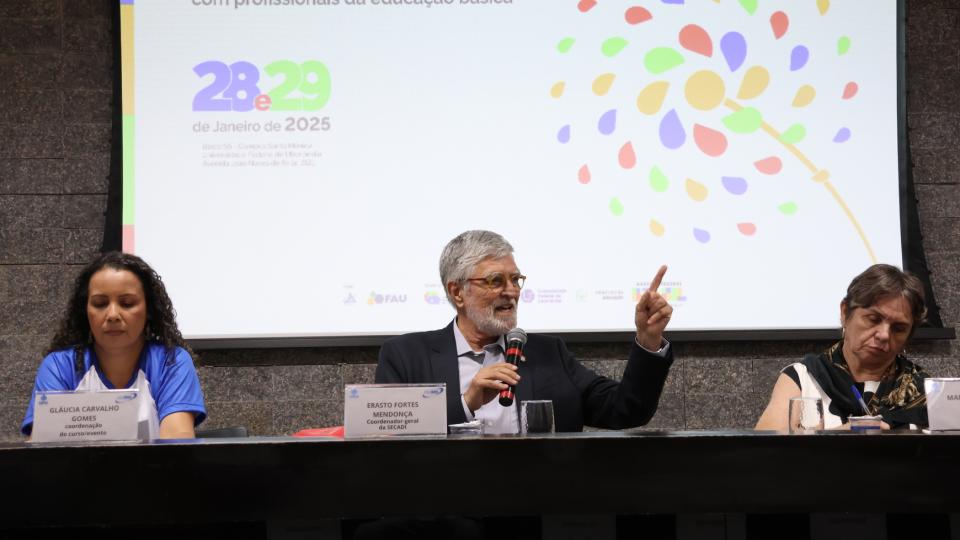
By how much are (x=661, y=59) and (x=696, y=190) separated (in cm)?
52

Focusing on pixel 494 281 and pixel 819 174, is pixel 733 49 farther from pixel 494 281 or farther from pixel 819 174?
pixel 494 281

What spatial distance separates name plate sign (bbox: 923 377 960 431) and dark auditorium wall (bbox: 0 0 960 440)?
6.36 feet

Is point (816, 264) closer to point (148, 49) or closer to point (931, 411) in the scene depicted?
point (931, 411)

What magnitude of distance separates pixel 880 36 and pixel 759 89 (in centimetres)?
51

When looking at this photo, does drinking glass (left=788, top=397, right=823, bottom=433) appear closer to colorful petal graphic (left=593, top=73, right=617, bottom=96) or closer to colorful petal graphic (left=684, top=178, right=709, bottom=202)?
colorful petal graphic (left=684, top=178, right=709, bottom=202)

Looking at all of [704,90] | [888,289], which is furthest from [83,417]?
[704,90]

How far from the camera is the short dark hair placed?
90.7 inches

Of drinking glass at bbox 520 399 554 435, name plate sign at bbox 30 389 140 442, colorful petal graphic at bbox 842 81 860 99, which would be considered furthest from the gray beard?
colorful petal graphic at bbox 842 81 860 99

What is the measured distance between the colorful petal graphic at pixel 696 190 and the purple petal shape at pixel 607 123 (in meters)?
0.35

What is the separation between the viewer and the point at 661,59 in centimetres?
355

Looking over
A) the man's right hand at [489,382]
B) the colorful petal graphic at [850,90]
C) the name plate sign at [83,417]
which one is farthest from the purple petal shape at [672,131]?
the name plate sign at [83,417]

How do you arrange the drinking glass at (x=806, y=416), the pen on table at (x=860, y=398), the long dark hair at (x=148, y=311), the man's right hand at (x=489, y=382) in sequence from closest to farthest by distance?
the drinking glass at (x=806, y=416) < the man's right hand at (x=489, y=382) < the pen on table at (x=860, y=398) < the long dark hair at (x=148, y=311)

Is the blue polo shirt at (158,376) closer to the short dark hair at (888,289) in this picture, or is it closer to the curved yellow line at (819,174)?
the short dark hair at (888,289)

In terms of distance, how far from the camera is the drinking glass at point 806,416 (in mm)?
1685
